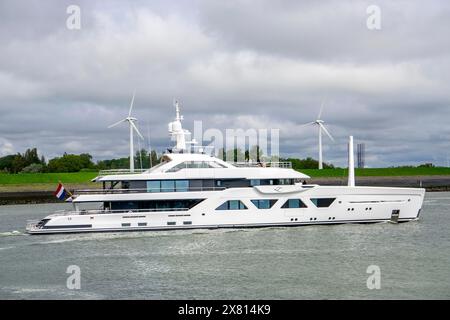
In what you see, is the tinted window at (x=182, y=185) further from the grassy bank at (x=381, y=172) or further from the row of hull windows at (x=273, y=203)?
the grassy bank at (x=381, y=172)

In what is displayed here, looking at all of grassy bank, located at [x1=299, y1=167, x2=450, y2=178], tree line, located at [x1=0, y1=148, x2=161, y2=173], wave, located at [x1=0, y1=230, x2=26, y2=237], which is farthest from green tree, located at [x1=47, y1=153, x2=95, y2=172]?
wave, located at [x1=0, y1=230, x2=26, y2=237]

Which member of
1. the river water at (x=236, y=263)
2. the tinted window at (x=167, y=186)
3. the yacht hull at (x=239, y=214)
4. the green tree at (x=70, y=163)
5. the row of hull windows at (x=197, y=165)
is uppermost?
the green tree at (x=70, y=163)

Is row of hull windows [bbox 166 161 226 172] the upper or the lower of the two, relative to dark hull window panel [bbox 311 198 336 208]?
upper

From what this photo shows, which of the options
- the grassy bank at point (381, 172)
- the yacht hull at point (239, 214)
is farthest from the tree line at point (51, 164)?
the yacht hull at point (239, 214)

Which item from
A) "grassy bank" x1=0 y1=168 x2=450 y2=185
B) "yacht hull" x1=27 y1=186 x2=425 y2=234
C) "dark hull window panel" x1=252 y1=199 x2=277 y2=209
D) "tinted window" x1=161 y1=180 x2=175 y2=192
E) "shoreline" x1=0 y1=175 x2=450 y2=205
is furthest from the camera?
"grassy bank" x1=0 y1=168 x2=450 y2=185

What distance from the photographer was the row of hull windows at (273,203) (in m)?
36.3

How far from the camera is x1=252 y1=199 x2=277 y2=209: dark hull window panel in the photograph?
120ft

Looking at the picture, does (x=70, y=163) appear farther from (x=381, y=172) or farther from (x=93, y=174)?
(x=381, y=172)

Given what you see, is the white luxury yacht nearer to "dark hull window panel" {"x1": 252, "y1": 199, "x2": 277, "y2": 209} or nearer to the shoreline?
"dark hull window panel" {"x1": 252, "y1": 199, "x2": 277, "y2": 209}

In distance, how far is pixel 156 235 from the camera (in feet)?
115

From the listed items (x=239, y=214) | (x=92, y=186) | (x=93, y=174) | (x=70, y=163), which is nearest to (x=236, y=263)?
(x=239, y=214)

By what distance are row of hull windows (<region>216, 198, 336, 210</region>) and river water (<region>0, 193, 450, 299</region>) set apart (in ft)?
4.87

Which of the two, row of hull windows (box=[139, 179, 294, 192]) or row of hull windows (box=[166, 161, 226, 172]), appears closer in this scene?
row of hull windows (box=[139, 179, 294, 192])

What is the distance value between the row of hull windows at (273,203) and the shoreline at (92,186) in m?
51.6
